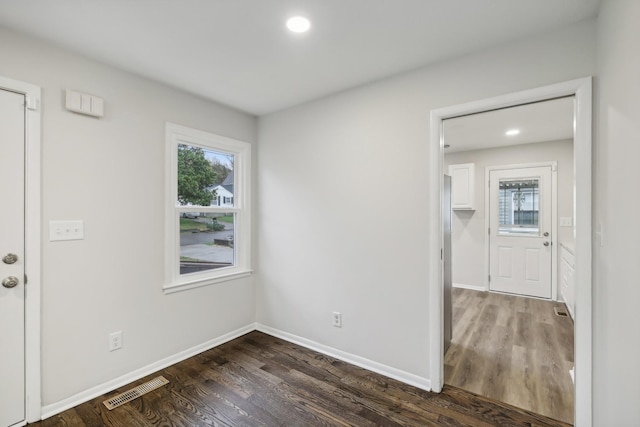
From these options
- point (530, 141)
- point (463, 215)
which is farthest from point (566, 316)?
point (530, 141)

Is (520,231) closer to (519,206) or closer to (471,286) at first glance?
(519,206)

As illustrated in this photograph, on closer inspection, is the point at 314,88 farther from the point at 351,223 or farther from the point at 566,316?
the point at 566,316

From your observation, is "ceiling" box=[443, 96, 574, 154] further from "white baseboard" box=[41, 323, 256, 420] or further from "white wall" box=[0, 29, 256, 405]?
"white baseboard" box=[41, 323, 256, 420]

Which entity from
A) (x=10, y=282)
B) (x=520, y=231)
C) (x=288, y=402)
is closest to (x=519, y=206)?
(x=520, y=231)

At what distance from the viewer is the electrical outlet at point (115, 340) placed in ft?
7.61

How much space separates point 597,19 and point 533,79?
39 cm

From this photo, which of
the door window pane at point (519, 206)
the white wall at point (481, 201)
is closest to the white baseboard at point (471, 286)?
the white wall at point (481, 201)

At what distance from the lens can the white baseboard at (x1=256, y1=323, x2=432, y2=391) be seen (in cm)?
237

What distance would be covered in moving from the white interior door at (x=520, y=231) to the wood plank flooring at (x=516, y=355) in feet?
1.76

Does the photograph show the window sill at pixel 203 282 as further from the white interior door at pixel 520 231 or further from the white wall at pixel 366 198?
the white interior door at pixel 520 231

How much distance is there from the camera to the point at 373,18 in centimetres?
177

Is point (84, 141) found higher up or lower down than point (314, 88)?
lower down

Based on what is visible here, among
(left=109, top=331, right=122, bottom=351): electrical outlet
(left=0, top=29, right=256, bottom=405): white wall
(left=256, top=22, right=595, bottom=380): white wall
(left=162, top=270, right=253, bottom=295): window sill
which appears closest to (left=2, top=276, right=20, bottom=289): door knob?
(left=0, top=29, right=256, bottom=405): white wall

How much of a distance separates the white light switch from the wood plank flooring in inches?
119
